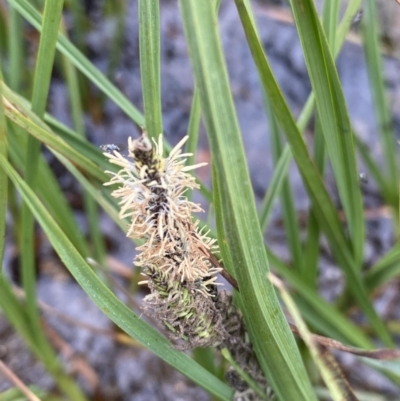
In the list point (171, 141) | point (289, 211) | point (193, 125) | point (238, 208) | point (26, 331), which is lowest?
point (26, 331)

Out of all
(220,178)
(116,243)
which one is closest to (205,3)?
(220,178)

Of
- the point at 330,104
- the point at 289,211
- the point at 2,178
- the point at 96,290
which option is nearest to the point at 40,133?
the point at 2,178

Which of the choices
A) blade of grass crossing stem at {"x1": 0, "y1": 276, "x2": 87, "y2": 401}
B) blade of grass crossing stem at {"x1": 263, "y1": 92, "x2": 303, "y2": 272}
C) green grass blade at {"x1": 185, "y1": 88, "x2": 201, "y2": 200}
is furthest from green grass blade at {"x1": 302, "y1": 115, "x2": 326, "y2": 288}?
blade of grass crossing stem at {"x1": 0, "y1": 276, "x2": 87, "y2": 401}

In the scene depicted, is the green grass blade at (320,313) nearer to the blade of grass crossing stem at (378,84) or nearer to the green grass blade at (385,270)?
the green grass blade at (385,270)

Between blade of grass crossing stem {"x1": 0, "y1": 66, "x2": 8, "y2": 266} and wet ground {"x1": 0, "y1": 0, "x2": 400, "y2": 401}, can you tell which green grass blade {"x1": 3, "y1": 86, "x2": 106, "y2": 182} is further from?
wet ground {"x1": 0, "y1": 0, "x2": 400, "y2": 401}

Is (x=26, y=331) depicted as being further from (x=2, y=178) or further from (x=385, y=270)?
(x=385, y=270)

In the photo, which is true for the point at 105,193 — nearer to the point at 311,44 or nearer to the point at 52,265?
the point at 311,44
